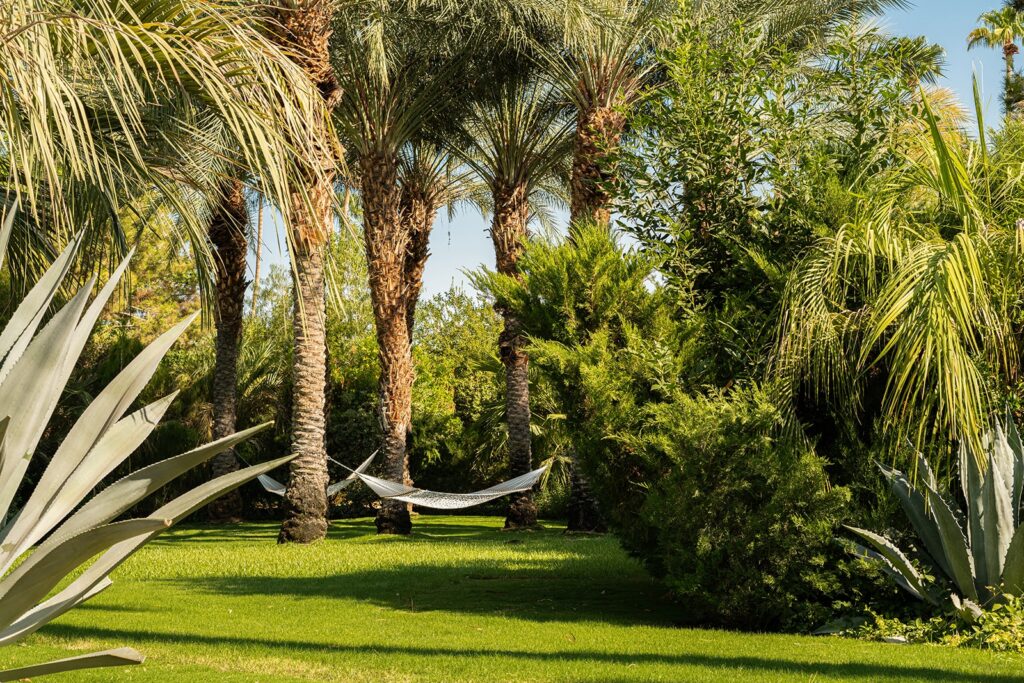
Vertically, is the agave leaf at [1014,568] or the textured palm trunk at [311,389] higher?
the textured palm trunk at [311,389]

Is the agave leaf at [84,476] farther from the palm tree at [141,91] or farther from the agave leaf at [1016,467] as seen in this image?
the agave leaf at [1016,467]

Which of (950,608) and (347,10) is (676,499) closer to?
(950,608)

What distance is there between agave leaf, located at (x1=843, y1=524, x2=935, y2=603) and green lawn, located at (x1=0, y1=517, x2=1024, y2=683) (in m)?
0.50

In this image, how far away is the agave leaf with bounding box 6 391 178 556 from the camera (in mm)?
2635

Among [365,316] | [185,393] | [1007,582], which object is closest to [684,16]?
[1007,582]

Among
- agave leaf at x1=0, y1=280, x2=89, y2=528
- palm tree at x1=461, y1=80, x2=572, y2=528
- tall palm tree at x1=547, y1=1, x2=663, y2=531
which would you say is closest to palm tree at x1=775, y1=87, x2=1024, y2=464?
agave leaf at x1=0, y1=280, x2=89, y2=528

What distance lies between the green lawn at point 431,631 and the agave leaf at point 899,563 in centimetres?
50

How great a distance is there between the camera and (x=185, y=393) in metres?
22.9

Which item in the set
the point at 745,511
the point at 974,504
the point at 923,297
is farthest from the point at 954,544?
the point at 923,297

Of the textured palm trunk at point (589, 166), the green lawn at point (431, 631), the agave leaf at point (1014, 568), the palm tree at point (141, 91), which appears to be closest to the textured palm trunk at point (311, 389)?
the green lawn at point (431, 631)

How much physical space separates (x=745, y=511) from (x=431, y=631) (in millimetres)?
2422

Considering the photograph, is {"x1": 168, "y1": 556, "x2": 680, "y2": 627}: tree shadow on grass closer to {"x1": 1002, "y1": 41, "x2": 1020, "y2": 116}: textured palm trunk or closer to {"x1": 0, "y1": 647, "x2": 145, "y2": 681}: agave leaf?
{"x1": 0, "y1": 647, "x2": 145, "y2": 681}: agave leaf

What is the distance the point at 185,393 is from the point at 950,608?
1886 cm

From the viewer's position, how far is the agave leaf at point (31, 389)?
2.58m
